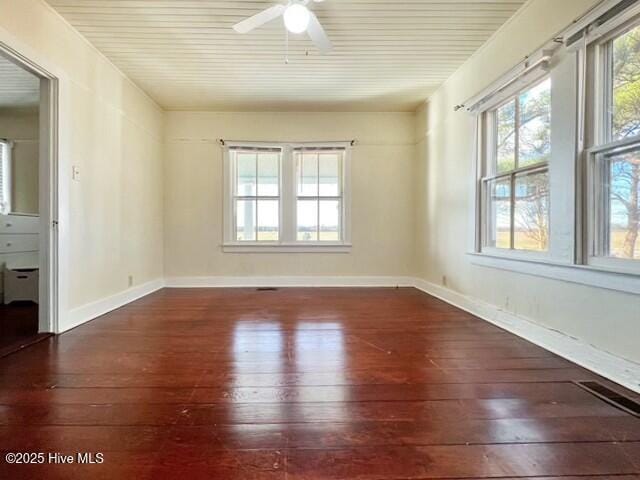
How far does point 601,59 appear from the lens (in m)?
2.37

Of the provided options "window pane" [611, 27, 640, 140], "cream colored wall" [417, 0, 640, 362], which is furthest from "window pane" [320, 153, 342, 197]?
"window pane" [611, 27, 640, 140]

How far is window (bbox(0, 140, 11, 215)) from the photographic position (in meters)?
5.17

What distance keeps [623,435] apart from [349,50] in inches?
142

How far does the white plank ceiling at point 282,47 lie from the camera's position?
3.11m

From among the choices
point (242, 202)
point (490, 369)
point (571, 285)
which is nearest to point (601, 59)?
point (571, 285)

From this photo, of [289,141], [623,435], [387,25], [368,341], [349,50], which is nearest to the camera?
[623,435]

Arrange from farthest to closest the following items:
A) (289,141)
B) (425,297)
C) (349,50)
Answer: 1. (289,141)
2. (425,297)
3. (349,50)

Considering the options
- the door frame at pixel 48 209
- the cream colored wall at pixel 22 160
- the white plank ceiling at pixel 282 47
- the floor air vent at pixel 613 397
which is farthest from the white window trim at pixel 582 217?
the cream colored wall at pixel 22 160

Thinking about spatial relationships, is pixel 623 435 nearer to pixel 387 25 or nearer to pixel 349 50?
pixel 387 25

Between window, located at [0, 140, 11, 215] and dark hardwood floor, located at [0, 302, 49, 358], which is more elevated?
window, located at [0, 140, 11, 215]

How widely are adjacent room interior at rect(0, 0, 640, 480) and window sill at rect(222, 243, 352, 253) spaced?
6 cm

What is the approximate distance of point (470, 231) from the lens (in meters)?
4.04

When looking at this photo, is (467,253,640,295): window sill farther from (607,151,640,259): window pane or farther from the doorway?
the doorway

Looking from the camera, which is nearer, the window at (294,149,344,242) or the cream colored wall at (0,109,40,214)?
the cream colored wall at (0,109,40,214)
